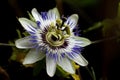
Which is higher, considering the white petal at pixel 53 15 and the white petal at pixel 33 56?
the white petal at pixel 53 15

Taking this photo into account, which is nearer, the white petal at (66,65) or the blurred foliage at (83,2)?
the white petal at (66,65)

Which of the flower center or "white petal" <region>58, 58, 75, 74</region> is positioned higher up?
the flower center

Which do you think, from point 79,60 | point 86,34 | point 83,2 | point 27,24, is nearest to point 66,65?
point 79,60

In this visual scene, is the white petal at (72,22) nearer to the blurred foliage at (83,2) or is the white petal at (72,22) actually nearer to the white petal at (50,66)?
the white petal at (50,66)

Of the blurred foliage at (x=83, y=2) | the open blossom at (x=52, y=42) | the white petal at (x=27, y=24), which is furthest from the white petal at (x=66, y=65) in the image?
the blurred foliage at (x=83, y=2)

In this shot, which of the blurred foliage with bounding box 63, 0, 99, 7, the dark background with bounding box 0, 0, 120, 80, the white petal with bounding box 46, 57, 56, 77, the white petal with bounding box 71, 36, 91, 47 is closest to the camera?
the white petal with bounding box 46, 57, 56, 77

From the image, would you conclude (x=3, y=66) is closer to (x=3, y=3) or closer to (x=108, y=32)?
(x=3, y=3)

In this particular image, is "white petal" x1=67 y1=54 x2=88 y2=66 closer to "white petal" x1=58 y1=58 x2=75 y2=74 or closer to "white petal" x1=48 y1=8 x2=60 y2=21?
"white petal" x1=58 y1=58 x2=75 y2=74

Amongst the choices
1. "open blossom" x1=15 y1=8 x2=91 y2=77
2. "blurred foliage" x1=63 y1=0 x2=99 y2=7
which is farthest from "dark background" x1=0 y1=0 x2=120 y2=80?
"open blossom" x1=15 y1=8 x2=91 y2=77
